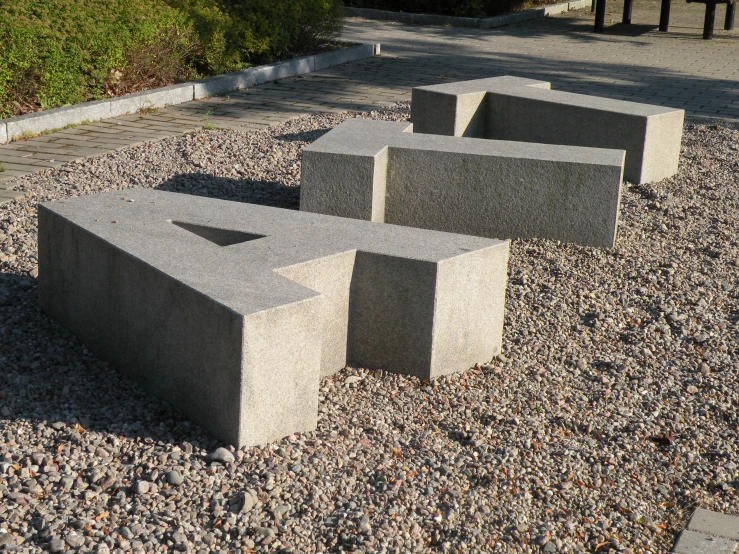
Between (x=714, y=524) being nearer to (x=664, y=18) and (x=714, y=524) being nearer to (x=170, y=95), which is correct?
(x=170, y=95)

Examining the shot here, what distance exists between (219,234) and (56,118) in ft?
15.2

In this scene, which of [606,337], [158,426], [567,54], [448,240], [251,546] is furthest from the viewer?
[567,54]

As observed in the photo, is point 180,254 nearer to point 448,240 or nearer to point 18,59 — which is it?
point 448,240

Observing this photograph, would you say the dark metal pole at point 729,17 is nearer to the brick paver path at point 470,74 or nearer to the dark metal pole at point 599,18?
the brick paver path at point 470,74

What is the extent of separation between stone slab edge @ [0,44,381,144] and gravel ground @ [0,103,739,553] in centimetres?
284

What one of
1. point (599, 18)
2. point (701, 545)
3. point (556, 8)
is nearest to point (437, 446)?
point (701, 545)

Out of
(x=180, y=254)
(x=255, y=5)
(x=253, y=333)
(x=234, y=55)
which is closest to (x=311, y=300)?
(x=253, y=333)

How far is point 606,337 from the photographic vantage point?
4832mm

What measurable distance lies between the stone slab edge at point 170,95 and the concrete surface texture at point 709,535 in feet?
21.5

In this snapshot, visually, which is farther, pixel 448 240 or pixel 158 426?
pixel 448 240

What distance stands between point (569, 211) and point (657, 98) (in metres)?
5.63

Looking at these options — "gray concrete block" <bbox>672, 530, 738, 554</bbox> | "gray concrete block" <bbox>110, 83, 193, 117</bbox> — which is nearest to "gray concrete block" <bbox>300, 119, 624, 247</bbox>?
"gray concrete block" <bbox>672, 530, 738, 554</bbox>

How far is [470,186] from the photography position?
20.0 ft

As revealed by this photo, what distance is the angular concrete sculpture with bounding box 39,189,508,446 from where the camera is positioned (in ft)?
11.4
